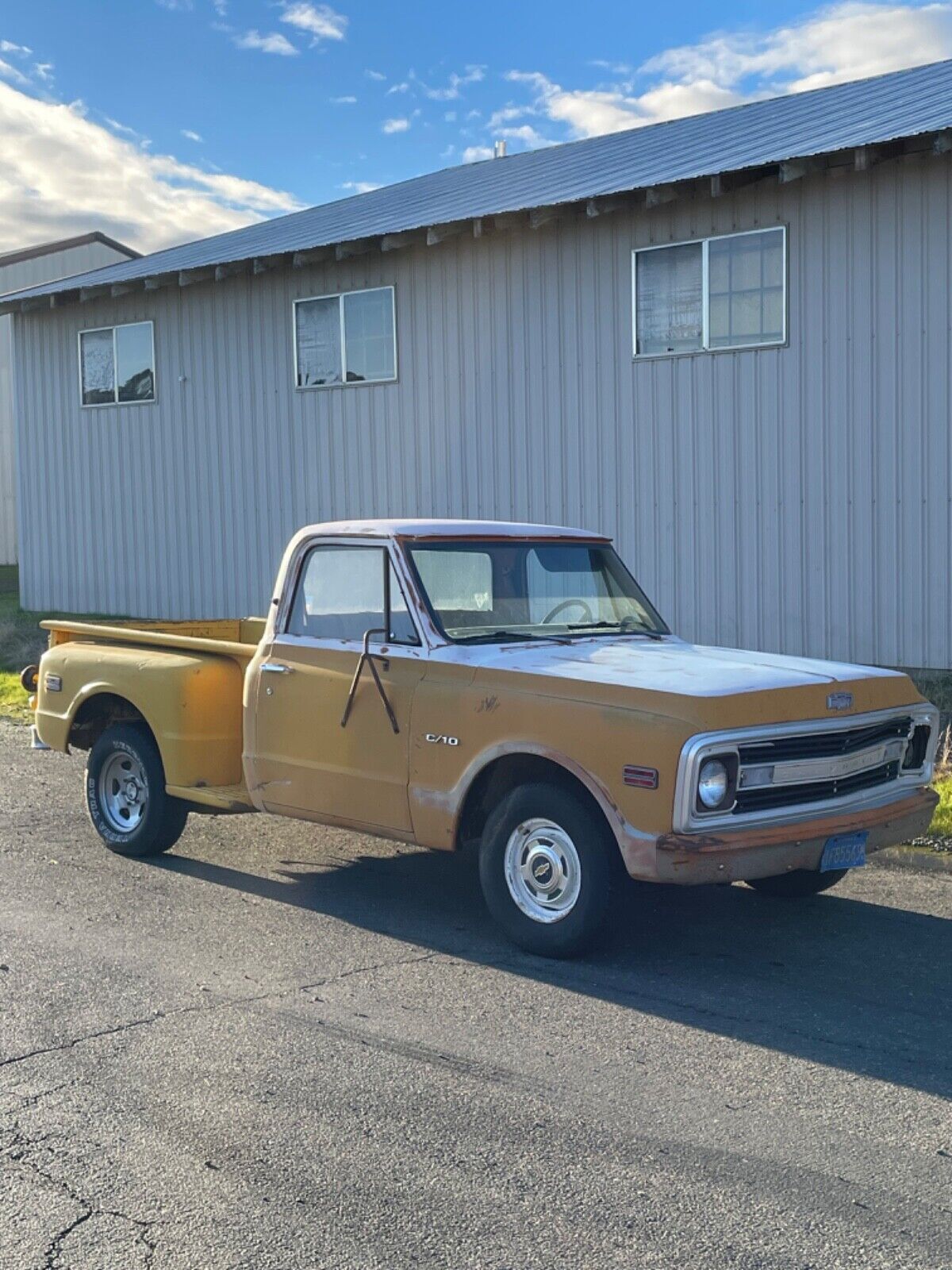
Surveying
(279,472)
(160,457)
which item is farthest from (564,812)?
(160,457)

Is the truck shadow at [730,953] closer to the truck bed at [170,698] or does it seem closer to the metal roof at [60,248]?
the truck bed at [170,698]

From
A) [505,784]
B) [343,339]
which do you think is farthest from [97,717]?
[343,339]

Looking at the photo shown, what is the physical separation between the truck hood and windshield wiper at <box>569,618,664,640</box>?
0.16 m

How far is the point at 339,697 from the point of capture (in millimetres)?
6578

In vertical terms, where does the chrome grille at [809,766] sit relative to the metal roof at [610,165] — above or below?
below

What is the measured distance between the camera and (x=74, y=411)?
20516 millimetres

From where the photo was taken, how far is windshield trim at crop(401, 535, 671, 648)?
645 centimetres

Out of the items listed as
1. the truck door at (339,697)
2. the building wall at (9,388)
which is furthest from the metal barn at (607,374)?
the building wall at (9,388)

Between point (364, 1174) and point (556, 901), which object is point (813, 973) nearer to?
point (556, 901)

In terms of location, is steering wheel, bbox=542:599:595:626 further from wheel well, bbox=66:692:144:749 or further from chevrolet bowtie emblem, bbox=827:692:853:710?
wheel well, bbox=66:692:144:749

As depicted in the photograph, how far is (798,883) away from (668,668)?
4.89 ft

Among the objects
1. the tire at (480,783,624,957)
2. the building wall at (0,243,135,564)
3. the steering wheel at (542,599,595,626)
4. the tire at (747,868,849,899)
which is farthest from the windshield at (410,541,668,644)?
the building wall at (0,243,135,564)

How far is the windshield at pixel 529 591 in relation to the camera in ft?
21.6

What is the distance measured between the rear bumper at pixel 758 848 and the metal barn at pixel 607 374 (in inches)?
262
